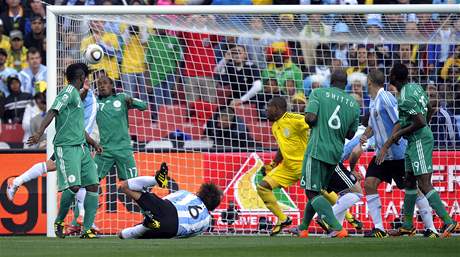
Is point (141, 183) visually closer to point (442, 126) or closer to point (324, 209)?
point (324, 209)

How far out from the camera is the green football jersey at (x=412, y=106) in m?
13.5

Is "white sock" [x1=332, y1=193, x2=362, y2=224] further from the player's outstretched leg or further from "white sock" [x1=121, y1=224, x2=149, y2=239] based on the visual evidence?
the player's outstretched leg

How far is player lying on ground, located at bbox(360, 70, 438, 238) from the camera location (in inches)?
557

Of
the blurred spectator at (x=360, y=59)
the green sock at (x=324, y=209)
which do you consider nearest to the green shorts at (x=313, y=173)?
the green sock at (x=324, y=209)

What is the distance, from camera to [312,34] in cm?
1681

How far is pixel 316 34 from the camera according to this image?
55.1ft

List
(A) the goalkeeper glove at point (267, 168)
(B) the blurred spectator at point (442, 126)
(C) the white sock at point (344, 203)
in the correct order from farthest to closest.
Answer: (B) the blurred spectator at point (442, 126), (A) the goalkeeper glove at point (267, 168), (C) the white sock at point (344, 203)

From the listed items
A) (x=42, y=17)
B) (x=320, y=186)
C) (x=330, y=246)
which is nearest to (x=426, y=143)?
(x=320, y=186)

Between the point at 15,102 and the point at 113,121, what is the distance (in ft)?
16.9

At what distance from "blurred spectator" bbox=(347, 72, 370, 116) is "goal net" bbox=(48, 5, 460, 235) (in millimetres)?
21

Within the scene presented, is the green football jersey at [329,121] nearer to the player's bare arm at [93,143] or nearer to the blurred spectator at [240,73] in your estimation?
the player's bare arm at [93,143]

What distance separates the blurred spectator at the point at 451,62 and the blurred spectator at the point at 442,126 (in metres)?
0.27

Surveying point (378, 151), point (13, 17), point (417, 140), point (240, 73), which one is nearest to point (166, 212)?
point (378, 151)

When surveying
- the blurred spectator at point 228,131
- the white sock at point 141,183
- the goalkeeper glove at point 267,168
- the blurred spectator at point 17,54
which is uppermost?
the blurred spectator at point 17,54
